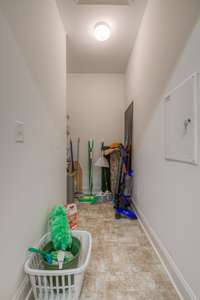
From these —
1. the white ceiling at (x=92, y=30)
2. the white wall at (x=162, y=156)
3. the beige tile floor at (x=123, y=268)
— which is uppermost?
the white ceiling at (x=92, y=30)

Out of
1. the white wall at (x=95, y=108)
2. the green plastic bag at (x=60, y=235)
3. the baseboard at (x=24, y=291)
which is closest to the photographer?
the baseboard at (x=24, y=291)

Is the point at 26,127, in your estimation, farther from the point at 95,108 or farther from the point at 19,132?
the point at 95,108

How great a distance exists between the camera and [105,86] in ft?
12.8

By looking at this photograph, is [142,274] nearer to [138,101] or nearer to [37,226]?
[37,226]

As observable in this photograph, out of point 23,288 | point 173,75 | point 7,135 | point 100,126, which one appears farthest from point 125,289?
point 100,126

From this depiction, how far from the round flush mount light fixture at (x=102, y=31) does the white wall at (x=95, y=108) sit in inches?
55.8

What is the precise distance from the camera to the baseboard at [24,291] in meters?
1.07

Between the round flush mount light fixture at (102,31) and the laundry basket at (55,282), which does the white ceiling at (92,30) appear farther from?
the laundry basket at (55,282)

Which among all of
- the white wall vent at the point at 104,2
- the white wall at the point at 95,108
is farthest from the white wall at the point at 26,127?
the white wall at the point at 95,108

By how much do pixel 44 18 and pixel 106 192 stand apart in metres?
2.94

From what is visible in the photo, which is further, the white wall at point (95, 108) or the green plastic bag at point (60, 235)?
the white wall at point (95, 108)

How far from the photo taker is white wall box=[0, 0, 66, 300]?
37.5 inches

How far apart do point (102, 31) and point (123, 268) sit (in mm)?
2803

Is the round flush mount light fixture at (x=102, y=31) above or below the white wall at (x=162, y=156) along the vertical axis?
above
